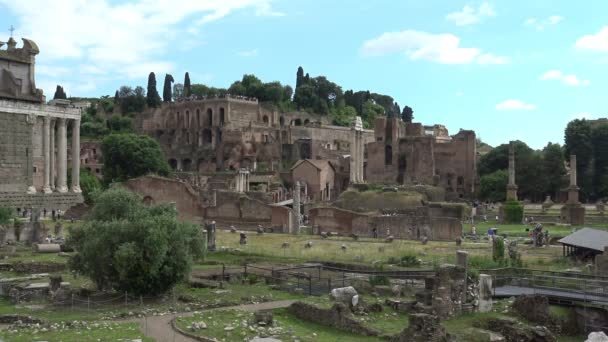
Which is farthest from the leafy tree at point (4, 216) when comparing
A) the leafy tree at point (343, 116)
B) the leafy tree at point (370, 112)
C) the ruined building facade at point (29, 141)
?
the leafy tree at point (370, 112)

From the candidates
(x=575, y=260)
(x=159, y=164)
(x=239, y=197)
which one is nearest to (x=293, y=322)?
(x=575, y=260)

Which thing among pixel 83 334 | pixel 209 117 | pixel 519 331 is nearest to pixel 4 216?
pixel 83 334

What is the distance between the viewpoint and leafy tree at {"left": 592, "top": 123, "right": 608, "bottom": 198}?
69.1 meters

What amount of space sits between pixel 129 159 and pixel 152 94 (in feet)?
116

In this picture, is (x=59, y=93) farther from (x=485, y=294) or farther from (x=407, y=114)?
(x=485, y=294)

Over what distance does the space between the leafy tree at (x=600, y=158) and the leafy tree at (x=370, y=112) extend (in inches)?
1815

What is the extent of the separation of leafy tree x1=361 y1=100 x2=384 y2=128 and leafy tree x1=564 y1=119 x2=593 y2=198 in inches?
1751

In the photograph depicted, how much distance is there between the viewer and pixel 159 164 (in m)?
73.6

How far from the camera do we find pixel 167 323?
54.2 feet

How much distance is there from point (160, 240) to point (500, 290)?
32.8ft

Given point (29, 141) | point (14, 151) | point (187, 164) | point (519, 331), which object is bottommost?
point (519, 331)

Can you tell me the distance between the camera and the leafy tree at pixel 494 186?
6887cm

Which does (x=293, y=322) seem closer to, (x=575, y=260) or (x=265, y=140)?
(x=575, y=260)

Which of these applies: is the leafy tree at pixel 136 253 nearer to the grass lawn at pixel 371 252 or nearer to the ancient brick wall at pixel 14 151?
the grass lawn at pixel 371 252
